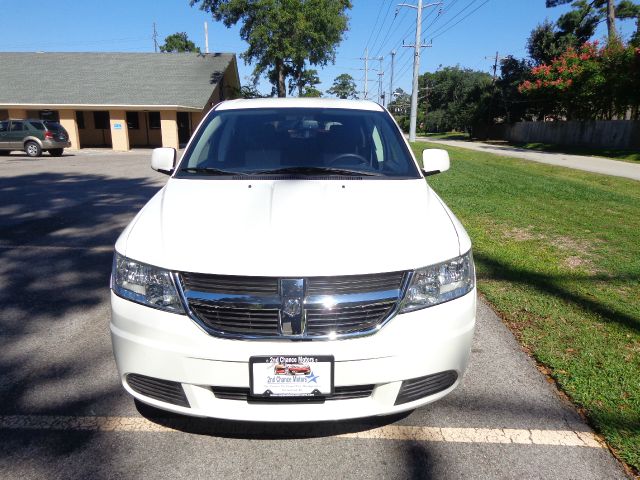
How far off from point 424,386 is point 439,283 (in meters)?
0.49

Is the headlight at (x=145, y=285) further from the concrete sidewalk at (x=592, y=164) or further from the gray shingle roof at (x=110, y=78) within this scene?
the gray shingle roof at (x=110, y=78)

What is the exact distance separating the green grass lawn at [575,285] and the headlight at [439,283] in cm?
113

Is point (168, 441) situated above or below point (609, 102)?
below

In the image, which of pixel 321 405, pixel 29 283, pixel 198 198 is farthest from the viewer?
pixel 29 283

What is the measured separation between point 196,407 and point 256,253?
756 millimetres

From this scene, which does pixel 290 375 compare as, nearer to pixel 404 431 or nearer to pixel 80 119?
pixel 404 431

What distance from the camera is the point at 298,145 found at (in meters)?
3.45

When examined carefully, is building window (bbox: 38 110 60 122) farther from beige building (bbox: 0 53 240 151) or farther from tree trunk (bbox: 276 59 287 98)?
tree trunk (bbox: 276 59 287 98)

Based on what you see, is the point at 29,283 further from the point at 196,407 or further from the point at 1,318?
the point at 196,407

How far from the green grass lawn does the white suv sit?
3.74 ft

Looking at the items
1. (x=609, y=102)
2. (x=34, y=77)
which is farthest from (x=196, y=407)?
(x=609, y=102)

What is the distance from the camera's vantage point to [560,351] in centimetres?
328

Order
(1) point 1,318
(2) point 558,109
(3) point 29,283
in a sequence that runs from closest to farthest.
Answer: (1) point 1,318 → (3) point 29,283 → (2) point 558,109

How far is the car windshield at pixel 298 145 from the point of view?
3.23 metres
